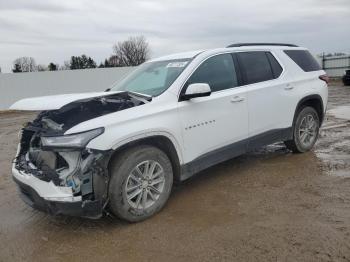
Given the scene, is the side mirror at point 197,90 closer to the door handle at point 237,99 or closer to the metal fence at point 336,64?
the door handle at point 237,99

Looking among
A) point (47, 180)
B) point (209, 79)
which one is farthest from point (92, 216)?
point (209, 79)

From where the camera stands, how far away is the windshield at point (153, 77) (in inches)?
200

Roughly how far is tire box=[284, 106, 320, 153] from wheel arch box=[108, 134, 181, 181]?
8.61ft

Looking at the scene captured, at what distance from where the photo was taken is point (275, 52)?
641cm

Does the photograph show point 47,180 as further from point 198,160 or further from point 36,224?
point 198,160

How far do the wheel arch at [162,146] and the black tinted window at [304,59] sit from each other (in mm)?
3008

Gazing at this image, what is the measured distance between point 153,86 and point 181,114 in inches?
27.0

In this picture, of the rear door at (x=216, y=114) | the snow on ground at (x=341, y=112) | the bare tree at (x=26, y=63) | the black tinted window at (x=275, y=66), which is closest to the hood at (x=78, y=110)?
the rear door at (x=216, y=114)

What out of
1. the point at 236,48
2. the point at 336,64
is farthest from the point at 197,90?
the point at 336,64

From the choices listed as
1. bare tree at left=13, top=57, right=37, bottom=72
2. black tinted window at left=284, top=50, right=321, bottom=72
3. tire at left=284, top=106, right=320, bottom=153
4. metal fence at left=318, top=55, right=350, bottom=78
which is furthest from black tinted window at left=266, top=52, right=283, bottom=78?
bare tree at left=13, top=57, right=37, bottom=72

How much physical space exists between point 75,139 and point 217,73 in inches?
89.1

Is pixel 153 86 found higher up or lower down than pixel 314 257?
higher up

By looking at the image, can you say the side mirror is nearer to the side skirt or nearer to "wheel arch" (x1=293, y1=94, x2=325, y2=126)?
the side skirt

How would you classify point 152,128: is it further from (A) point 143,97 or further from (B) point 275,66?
(B) point 275,66
